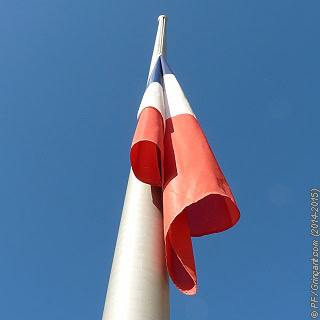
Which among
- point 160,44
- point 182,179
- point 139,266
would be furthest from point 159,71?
point 139,266

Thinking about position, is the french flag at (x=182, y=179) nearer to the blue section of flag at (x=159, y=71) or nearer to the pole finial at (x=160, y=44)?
the blue section of flag at (x=159, y=71)

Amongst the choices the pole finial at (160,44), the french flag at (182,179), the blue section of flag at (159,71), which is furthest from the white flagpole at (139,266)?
the pole finial at (160,44)

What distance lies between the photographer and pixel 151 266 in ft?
9.53

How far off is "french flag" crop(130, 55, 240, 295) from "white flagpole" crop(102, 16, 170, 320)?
0.12 metres

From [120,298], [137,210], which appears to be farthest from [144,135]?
[120,298]

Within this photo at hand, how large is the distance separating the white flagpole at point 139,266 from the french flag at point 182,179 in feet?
0.38

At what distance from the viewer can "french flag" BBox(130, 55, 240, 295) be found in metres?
3.15

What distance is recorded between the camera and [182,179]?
11.3 ft

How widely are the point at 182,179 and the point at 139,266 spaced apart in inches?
34.6

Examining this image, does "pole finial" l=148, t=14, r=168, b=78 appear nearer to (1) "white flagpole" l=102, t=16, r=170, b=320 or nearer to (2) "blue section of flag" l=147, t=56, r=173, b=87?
(2) "blue section of flag" l=147, t=56, r=173, b=87

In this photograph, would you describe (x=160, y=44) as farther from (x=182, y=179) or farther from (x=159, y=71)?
(x=182, y=179)

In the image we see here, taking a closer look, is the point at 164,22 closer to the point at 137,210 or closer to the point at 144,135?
the point at 144,135

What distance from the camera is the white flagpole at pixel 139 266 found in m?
2.64

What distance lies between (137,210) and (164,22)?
5.50m
